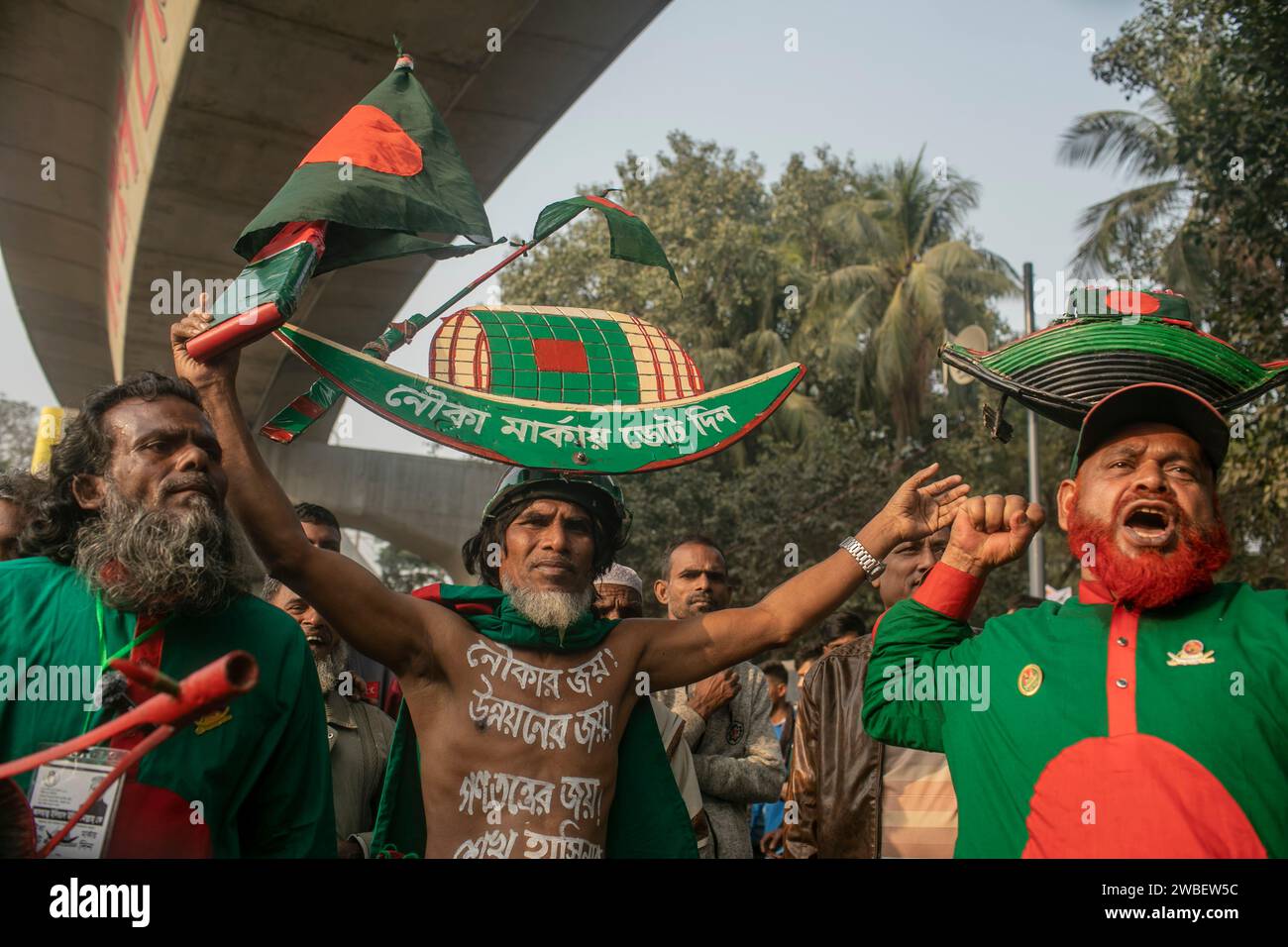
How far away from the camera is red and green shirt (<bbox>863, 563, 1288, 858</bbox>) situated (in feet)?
7.95

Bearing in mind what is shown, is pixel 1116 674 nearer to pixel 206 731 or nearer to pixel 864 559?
pixel 864 559

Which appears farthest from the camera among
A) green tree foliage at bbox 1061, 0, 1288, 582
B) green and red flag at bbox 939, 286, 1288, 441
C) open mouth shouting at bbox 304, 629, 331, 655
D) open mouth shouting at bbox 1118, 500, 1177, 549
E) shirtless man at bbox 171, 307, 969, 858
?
green tree foliage at bbox 1061, 0, 1288, 582

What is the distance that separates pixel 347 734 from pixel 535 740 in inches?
47.6

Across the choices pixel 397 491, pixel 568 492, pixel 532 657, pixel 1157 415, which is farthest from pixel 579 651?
pixel 397 491

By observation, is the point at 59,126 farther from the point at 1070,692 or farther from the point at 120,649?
the point at 1070,692

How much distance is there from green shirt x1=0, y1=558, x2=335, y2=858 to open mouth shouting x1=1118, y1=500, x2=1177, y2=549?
1832mm

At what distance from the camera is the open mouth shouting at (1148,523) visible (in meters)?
2.66

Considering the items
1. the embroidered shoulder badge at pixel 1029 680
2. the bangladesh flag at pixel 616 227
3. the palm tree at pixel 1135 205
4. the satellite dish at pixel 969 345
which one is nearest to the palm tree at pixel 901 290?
the palm tree at pixel 1135 205

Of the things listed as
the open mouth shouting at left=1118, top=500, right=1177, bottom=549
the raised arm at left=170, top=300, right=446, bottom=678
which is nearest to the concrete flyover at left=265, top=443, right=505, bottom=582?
the raised arm at left=170, top=300, right=446, bottom=678

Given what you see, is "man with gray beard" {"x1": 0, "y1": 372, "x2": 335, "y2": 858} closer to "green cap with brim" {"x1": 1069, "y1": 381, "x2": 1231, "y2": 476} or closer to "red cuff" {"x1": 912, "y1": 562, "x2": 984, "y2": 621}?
"red cuff" {"x1": 912, "y1": 562, "x2": 984, "y2": 621}
